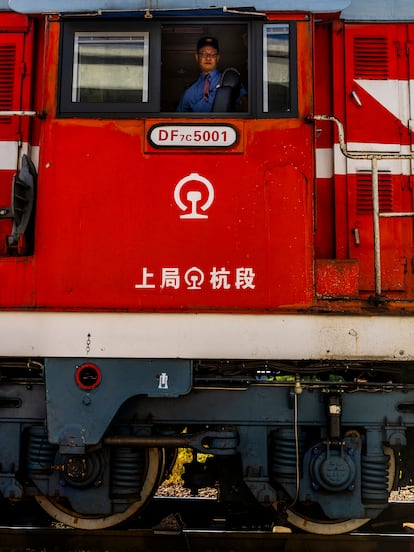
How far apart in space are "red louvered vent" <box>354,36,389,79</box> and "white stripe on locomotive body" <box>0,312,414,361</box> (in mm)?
2121

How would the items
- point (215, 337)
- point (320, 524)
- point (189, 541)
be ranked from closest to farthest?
point (215, 337)
point (320, 524)
point (189, 541)

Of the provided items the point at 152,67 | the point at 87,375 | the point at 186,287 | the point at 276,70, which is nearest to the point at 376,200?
the point at 276,70

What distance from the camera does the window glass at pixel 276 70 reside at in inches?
162

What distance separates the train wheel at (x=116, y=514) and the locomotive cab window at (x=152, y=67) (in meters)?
2.62

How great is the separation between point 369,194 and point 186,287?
176 centimetres

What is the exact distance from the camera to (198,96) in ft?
14.2

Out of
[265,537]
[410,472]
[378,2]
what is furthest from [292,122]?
[265,537]

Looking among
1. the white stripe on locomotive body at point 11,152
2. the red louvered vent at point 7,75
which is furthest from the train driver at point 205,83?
the red louvered vent at point 7,75

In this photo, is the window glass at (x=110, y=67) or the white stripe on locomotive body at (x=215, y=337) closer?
the white stripe on locomotive body at (x=215, y=337)

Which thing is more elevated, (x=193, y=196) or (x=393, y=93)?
(x=393, y=93)

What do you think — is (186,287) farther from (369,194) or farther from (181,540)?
(181,540)

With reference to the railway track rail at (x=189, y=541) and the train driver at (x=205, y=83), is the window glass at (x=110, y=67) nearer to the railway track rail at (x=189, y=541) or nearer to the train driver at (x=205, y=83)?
the train driver at (x=205, y=83)

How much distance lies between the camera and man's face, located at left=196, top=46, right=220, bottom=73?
4300 mm

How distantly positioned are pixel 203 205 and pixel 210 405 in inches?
57.7
